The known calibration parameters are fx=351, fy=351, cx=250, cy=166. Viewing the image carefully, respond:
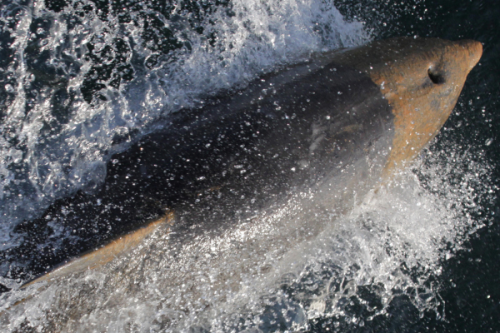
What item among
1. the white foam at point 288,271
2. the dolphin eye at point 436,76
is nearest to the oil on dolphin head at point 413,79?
the dolphin eye at point 436,76

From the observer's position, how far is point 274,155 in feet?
5.90

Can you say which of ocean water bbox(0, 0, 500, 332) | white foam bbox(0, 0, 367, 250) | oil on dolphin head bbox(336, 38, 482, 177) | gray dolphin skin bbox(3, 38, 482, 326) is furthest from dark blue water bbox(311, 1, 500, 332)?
gray dolphin skin bbox(3, 38, 482, 326)

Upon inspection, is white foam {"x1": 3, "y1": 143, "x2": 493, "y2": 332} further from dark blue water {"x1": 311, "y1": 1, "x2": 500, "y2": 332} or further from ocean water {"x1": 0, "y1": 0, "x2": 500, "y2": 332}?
dark blue water {"x1": 311, "y1": 1, "x2": 500, "y2": 332}

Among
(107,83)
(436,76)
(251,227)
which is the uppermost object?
(107,83)

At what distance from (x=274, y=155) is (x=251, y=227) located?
39cm

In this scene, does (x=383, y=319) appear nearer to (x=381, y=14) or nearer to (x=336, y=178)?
(x=336, y=178)

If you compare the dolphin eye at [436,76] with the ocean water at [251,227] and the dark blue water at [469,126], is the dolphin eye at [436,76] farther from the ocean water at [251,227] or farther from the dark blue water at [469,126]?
the dark blue water at [469,126]

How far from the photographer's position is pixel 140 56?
2.58 metres

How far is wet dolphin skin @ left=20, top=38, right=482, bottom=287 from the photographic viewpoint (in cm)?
167

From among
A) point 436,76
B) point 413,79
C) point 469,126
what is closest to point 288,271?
point 413,79

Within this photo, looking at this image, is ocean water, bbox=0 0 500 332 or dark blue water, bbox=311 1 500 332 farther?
dark blue water, bbox=311 1 500 332

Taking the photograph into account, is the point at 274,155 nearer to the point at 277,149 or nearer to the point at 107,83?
the point at 277,149

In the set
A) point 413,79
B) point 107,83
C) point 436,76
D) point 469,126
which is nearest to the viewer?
point 413,79

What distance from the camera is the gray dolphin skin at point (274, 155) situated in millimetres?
1664
